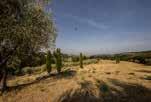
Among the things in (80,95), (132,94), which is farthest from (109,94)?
(80,95)

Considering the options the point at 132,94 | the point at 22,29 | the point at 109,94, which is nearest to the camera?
the point at 132,94

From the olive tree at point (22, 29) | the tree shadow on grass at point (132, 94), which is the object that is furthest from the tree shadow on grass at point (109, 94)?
the olive tree at point (22, 29)

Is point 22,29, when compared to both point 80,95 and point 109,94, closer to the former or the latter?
point 80,95

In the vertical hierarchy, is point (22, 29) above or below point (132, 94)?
above

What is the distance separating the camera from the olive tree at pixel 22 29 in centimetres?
1886

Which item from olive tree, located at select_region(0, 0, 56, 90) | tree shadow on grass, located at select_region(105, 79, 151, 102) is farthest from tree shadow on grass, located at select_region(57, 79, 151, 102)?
olive tree, located at select_region(0, 0, 56, 90)

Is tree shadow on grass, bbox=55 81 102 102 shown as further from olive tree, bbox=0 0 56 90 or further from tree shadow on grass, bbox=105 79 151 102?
olive tree, bbox=0 0 56 90

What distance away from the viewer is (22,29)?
22141 millimetres

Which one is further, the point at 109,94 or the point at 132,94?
the point at 109,94

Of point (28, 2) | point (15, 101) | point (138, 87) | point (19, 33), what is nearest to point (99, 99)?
point (138, 87)

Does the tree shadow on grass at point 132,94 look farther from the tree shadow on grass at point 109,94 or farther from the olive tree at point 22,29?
the olive tree at point 22,29

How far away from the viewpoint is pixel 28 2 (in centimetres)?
2250

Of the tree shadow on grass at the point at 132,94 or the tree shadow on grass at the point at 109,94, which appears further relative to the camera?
the tree shadow on grass at the point at 109,94

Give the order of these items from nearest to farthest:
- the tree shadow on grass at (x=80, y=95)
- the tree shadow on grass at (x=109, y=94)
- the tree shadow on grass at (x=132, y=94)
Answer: the tree shadow on grass at (x=132, y=94) < the tree shadow on grass at (x=109, y=94) < the tree shadow on grass at (x=80, y=95)
